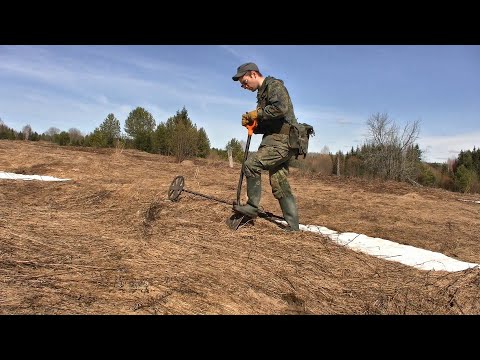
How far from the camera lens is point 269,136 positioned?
468 centimetres

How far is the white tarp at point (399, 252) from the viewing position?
4.19 metres

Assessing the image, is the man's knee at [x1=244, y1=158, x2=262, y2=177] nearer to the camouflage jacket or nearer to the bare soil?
the camouflage jacket

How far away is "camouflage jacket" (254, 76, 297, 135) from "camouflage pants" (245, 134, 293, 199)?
0.55 ft

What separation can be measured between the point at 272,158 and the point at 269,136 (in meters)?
0.34

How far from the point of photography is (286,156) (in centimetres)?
459

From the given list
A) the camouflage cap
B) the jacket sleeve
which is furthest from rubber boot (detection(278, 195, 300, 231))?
the camouflage cap

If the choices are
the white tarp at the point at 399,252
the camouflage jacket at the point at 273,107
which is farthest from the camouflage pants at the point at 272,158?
the white tarp at the point at 399,252

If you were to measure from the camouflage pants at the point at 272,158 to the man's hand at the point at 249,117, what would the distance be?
30 cm

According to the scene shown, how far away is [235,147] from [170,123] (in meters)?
9.14

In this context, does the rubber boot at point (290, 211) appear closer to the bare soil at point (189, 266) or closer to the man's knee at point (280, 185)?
the man's knee at point (280, 185)

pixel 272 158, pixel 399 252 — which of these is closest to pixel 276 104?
pixel 272 158
